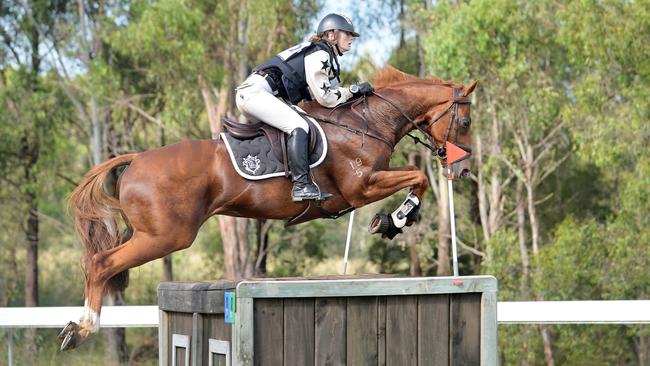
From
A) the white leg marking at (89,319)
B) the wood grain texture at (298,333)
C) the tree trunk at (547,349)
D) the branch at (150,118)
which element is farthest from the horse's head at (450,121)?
the branch at (150,118)

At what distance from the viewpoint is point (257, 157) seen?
672 centimetres

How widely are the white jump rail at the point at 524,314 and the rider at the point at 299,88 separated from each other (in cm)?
338

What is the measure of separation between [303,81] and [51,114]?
59.8 ft

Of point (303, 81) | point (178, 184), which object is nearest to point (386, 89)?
point (303, 81)

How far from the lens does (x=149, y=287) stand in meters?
26.5

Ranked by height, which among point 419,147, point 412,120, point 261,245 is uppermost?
point 419,147

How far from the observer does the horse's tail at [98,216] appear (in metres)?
6.83

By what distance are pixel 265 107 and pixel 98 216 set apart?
1288 mm

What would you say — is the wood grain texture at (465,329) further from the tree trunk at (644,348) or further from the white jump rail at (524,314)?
the tree trunk at (644,348)

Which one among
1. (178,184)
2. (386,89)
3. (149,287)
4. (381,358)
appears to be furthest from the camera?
(149,287)

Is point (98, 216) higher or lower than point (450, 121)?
lower

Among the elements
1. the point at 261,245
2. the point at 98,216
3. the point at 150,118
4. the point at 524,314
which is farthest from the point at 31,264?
the point at 98,216

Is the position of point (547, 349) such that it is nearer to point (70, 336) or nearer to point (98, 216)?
point (98, 216)

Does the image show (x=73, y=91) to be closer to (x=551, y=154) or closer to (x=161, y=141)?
(x=161, y=141)
